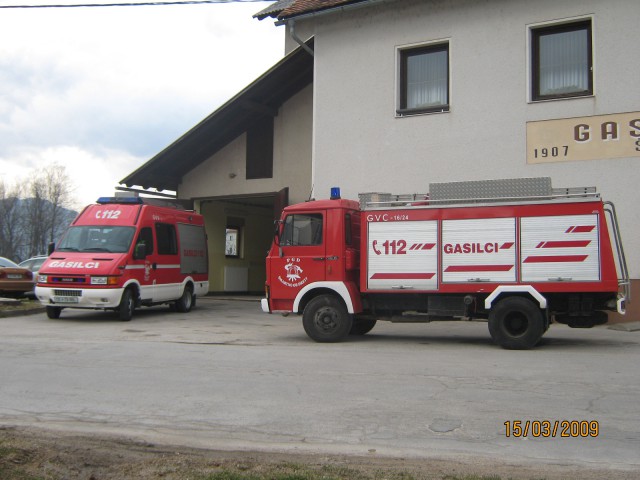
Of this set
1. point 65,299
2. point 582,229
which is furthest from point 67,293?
point 582,229

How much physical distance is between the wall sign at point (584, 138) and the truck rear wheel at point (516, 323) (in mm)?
5321

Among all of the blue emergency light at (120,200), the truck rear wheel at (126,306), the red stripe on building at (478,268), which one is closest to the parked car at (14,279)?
the blue emergency light at (120,200)

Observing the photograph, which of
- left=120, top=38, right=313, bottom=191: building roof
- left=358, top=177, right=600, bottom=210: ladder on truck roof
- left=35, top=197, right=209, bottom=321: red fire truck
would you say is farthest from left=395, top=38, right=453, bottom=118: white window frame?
left=35, top=197, right=209, bottom=321: red fire truck

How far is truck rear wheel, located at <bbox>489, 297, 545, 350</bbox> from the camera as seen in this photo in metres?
10.2

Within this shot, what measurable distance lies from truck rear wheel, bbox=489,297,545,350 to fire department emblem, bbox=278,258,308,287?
3362 millimetres

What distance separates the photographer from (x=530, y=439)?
5.42 m

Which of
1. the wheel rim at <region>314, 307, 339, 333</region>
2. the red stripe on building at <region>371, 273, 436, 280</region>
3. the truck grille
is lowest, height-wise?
the wheel rim at <region>314, 307, 339, 333</region>

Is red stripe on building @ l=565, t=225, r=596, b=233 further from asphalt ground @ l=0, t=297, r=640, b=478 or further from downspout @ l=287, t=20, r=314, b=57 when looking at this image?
downspout @ l=287, t=20, r=314, b=57

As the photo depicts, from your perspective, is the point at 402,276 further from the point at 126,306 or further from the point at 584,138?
the point at 126,306

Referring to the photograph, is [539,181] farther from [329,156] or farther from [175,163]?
[175,163]

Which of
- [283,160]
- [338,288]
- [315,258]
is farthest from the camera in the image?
[283,160]

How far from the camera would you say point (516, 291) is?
33.9ft

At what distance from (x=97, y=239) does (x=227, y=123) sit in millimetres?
6763

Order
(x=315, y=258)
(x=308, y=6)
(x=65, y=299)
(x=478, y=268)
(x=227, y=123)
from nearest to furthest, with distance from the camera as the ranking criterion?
(x=478, y=268), (x=315, y=258), (x=65, y=299), (x=308, y=6), (x=227, y=123)
